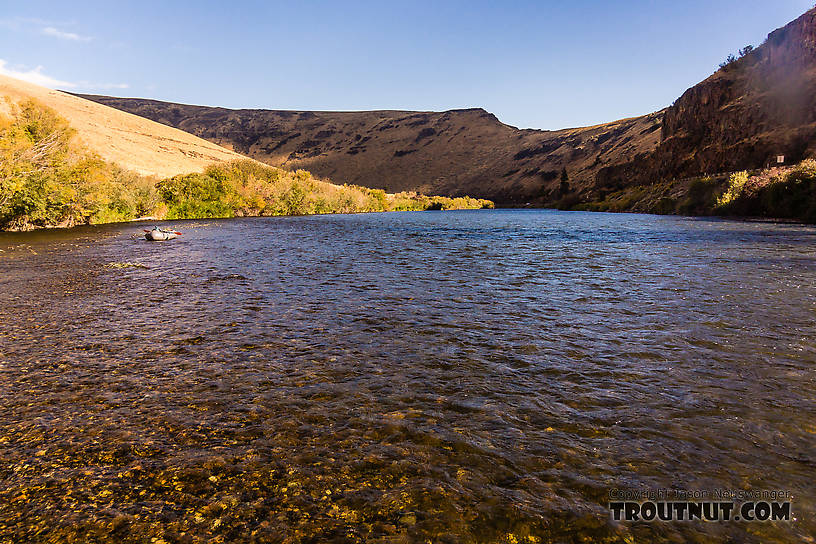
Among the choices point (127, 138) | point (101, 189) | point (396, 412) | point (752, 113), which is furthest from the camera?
point (127, 138)

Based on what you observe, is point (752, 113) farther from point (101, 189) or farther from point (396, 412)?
point (101, 189)

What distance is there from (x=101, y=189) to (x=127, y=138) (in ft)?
337

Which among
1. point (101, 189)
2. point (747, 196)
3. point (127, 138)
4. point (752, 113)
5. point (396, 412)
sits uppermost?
point (752, 113)

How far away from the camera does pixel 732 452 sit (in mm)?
5168

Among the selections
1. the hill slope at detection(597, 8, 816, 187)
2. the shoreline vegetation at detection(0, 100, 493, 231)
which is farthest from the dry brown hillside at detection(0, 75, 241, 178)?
the hill slope at detection(597, 8, 816, 187)

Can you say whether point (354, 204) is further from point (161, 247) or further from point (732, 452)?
point (732, 452)

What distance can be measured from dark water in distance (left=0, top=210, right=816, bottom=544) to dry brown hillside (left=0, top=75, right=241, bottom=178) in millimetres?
110157

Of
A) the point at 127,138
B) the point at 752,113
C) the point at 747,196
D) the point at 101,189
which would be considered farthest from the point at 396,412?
the point at 127,138

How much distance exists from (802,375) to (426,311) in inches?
317

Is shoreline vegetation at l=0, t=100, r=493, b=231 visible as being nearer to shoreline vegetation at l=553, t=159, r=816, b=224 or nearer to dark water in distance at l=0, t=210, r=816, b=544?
dark water in distance at l=0, t=210, r=816, b=544

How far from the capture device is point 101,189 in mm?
51844

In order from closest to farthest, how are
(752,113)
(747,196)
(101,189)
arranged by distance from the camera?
(101,189) → (747,196) → (752,113)

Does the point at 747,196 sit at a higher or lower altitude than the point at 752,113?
lower

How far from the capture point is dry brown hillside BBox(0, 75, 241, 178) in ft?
370
